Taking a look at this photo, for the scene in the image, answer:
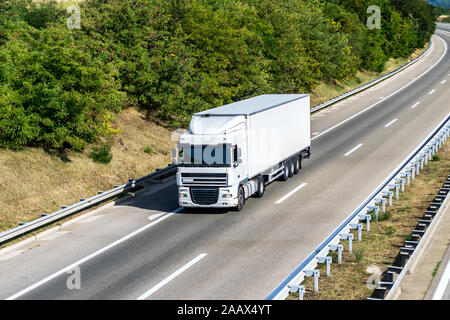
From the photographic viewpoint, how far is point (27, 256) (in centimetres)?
1942

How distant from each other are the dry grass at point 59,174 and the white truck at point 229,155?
5922mm

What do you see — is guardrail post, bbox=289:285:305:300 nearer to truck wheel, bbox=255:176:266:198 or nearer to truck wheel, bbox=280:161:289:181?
truck wheel, bbox=255:176:266:198

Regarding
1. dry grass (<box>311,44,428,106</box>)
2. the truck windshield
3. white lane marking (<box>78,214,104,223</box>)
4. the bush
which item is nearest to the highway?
white lane marking (<box>78,214,104,223</box>)

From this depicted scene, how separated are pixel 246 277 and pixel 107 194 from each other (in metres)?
10.2

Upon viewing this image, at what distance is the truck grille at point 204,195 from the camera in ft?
75.1

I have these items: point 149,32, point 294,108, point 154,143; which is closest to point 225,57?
point 149,32

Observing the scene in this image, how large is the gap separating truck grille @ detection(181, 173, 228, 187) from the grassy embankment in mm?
5788

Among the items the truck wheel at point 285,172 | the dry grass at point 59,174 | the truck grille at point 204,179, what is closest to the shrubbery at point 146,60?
the dry grass at point 59,174

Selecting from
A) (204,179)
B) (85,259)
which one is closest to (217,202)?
(204,179)

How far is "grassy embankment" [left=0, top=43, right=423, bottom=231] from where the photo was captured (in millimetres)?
24130

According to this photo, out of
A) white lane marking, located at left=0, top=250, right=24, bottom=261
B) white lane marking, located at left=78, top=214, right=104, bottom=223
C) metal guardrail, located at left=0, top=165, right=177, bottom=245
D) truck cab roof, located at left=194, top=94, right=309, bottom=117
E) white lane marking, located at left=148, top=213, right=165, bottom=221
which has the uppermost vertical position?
truck cab roof, located at left=194, top=94, right=309, bottom=117

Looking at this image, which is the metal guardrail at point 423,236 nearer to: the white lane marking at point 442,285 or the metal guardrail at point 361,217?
the white lane marking at point 442,285
